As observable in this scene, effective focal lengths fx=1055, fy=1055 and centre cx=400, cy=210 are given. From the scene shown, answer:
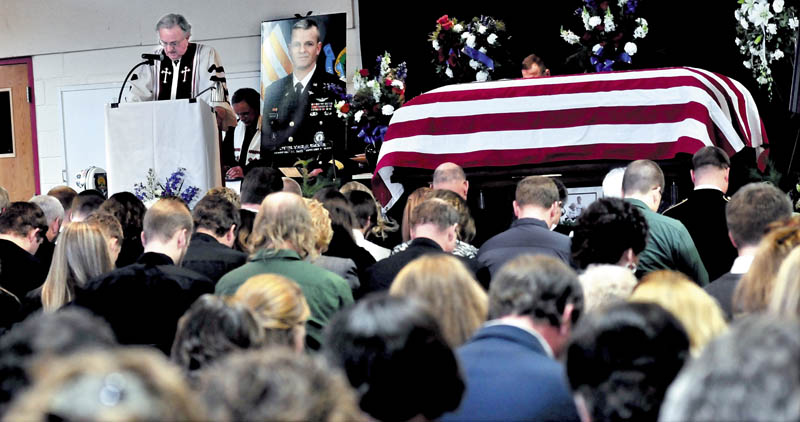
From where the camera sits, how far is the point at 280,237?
11.9 ft

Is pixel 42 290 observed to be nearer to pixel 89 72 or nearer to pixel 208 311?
pixel 208 311

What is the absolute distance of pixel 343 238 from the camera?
4.39 metres

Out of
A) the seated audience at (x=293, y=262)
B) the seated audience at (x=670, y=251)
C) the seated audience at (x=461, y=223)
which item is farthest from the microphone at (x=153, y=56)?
the seated audience at (x=670, y=251)

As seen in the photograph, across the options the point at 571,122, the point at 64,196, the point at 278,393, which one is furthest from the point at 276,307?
the point at 571,122

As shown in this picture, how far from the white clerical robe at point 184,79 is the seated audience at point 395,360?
17.9ft

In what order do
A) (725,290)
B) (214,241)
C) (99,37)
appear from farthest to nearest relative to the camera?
(99,37), (214,241), (725,290)

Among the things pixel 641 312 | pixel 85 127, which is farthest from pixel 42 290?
pixel 85 127

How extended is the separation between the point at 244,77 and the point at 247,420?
9587 millimetres

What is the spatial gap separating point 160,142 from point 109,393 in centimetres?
590

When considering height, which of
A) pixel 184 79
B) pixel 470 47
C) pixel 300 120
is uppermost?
pixel 470 47

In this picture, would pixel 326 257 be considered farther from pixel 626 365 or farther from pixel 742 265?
pixel 626 365

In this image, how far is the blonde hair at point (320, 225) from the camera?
3.94m

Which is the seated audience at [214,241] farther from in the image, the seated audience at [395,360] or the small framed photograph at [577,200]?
the small framed photograph at [577,200]

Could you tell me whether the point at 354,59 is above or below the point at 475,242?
above
